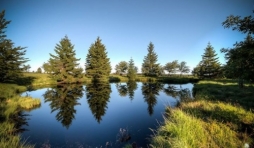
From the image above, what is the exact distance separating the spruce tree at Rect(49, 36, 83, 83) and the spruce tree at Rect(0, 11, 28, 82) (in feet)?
51.1

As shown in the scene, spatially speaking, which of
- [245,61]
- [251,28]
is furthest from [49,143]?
[251,28]

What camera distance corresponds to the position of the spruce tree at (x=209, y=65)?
52953mm

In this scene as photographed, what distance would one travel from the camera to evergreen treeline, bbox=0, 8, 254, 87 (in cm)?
602

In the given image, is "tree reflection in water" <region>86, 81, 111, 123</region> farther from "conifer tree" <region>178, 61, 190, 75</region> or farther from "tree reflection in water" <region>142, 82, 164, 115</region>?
"conifer tree" <region>178, 61, 190, 75</region>

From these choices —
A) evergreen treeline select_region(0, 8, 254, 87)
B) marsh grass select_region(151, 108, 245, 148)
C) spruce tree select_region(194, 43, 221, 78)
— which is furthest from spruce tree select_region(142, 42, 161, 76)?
marsh grass select_region(151, 108, 245, 148)

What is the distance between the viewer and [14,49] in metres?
24.6

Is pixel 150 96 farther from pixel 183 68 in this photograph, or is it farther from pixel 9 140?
pixel 183 68

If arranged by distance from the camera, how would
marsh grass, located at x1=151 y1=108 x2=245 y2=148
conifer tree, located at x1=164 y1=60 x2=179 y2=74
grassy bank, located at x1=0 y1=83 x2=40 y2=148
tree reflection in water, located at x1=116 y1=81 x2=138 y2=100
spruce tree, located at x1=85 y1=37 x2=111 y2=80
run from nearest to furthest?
marsh grass, located at x1=151 y1=108 x2=245 y2=148, grassy bank, located at x1=0 y1=83 x2=40 y2=148, tree reflection in water, located at x1=116 y1=81 x2=138 y2=100, spruce tree, located at x1=85 y1=37 x2=111 y2=80, conifer tree, located at x1=164 y1=60 x2=179 y2=74

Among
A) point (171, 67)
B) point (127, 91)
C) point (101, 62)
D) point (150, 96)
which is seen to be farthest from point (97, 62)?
point (171, 67)

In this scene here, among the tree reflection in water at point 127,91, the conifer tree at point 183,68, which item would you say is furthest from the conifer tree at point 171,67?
the tree reflection in water at point 127,91

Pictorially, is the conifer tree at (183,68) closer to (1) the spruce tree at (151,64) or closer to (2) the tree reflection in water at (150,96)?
(1) the spruce tree at (151,64)

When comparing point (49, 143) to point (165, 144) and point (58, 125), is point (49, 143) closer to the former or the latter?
point (58, 125)

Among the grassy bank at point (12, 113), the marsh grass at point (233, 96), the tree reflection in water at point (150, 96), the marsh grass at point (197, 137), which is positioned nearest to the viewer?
the marsh grass at point (197, 137)

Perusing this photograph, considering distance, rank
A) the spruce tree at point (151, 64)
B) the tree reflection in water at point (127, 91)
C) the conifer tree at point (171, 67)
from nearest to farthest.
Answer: the tree reflection in water at point (127, 91) → the spruce tree at point (151, 64) → the conifer tree at point (171, 67)
